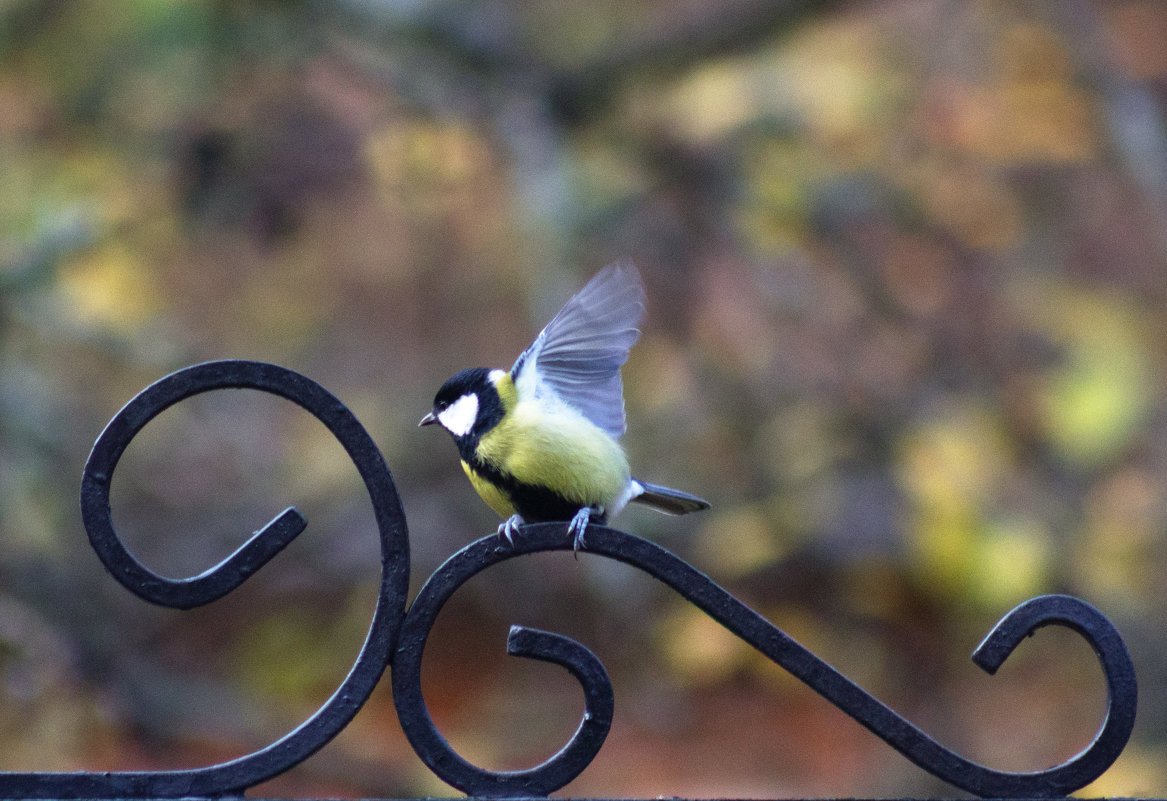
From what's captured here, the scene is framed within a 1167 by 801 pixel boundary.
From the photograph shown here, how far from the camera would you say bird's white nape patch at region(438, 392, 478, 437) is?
149 cm

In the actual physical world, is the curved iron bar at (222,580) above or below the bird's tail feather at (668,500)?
above

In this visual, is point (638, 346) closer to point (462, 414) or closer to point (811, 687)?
point (462, 414)

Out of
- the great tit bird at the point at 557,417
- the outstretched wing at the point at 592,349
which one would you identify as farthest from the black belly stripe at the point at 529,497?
the outstretched wing at the point at 592,349

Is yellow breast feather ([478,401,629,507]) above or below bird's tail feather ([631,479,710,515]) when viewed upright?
above

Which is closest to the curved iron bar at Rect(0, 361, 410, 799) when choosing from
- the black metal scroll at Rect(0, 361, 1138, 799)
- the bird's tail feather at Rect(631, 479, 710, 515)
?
the black metal scroll at Rect(0, 361, 1138, 799)

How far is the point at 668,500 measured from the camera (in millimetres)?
1537

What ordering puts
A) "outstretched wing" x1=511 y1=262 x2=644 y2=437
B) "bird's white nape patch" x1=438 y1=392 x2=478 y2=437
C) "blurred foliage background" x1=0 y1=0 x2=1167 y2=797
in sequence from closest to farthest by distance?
"outstretched wing" x1=511 y1=262 x2=644 y2=437 → "bird's white nape patch" x1=438 y1=392 x2=478 y2=437 → "blurred foliage background" x1=0 y1=0 x2=1167 y2=797

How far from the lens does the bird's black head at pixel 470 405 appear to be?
147cm

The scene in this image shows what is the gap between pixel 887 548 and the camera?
3.91 m

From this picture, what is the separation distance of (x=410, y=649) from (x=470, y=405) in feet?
1.75

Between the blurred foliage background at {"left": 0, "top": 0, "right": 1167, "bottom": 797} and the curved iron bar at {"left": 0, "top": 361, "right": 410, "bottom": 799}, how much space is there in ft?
5.70

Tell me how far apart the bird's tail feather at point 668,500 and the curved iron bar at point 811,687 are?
435mm

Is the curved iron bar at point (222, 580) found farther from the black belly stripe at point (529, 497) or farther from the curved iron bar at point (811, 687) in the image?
the black belly stripe at point (529, 497)

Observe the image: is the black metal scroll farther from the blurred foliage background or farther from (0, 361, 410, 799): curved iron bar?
the blurred foliage background
